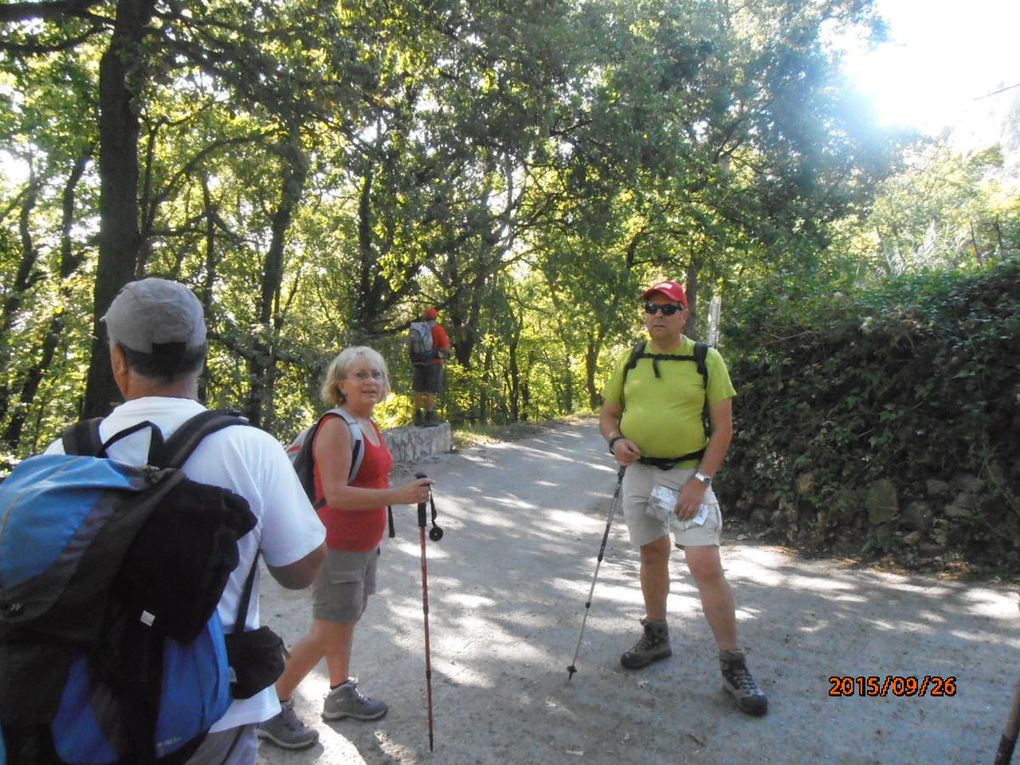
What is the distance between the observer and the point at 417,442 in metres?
10.3

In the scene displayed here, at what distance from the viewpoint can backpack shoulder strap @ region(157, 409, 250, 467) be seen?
1569 millimetres

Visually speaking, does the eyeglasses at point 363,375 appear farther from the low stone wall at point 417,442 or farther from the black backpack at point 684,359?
the low stone wall at point 417,442

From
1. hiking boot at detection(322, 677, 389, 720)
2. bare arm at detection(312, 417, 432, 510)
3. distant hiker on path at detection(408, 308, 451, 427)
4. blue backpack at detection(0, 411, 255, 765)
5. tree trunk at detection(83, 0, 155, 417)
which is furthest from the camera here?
distant hiker on path at detection(408, 308, 451, 427)

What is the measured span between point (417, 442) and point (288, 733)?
728 centimetres

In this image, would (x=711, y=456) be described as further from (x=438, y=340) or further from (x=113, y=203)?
(x=113, y=203)

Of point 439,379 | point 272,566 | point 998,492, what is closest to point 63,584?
point 272,566

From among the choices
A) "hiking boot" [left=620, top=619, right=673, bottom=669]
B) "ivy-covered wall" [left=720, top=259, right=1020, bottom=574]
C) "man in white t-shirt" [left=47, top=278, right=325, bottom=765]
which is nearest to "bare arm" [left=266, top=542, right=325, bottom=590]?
"man in white t-shirt" [left=47, top=278, right=325, bottom=765]

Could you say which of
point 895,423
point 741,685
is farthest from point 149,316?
point 895,423

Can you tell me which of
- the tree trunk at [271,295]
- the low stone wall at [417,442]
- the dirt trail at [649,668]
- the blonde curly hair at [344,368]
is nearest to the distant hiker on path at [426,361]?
the low stone wall at [417,442]

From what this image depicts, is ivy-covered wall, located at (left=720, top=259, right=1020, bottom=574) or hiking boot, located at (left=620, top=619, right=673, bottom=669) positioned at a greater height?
ivy-covered wall, located at (left=720, top=259, right=1020, bottom=574)

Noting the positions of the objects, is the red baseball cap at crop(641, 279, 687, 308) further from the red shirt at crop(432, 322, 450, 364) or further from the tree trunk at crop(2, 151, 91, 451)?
the tree trunk at crop(2, 151, 91, 451)

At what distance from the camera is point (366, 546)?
3.06 m
